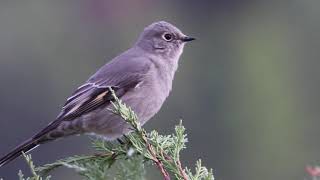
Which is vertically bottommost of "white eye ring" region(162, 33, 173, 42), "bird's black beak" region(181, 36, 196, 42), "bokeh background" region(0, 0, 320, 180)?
"bokeh background" region(0, 0, 320, 180)

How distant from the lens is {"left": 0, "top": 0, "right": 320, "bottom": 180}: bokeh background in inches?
1283

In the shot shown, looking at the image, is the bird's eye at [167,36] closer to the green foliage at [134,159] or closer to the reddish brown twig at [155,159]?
the green foliage at [134,159]

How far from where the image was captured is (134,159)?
197 inches

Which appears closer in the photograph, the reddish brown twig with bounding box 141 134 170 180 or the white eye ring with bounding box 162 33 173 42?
the reddish brown twig with bounding box 141 134 170 180

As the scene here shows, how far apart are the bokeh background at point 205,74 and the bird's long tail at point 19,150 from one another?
65.2ft

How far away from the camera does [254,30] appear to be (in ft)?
172

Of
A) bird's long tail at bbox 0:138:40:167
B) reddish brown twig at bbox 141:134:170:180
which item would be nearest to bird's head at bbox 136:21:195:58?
bird's long tail at bbox 0:138:40:167

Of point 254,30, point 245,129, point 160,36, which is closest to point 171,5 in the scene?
point 254,30

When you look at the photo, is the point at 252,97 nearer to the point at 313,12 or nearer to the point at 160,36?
the point at 313,12

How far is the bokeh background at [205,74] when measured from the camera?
32594 mm

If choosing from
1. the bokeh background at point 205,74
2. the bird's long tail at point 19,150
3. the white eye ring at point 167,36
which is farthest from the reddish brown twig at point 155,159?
the bokeh background at point 205,74

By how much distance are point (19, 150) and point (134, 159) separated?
1.71 m

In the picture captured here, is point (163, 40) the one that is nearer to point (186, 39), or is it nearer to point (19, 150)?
point (186, 39)

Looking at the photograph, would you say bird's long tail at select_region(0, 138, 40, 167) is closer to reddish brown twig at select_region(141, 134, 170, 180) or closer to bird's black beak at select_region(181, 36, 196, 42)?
→ reddish brown twig at select_region(141, 134, 170, 180)
